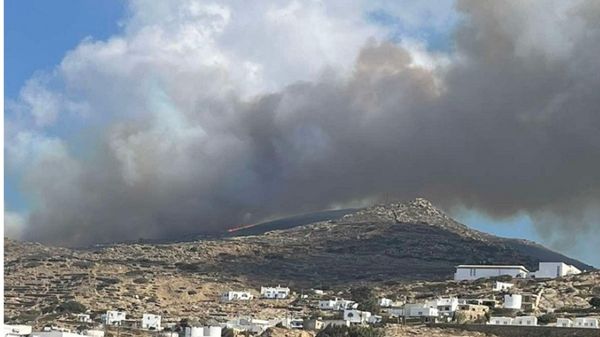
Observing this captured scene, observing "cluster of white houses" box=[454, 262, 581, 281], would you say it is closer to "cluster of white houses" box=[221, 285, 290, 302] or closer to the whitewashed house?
"cluster of white houses" box=[221, 285, 290, 302]

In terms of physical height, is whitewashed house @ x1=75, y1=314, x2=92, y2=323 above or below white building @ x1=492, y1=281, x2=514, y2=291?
below

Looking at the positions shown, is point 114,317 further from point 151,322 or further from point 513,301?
point 513,301

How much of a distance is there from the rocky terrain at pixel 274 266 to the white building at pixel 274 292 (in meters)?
5.73

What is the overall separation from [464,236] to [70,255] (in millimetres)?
60532

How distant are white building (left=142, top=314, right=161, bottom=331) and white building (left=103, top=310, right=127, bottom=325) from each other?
105 inches

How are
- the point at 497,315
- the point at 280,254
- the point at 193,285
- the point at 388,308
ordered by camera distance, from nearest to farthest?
the point at 497,315
the point at 388,308
the point at 193,285
the point at 280,254

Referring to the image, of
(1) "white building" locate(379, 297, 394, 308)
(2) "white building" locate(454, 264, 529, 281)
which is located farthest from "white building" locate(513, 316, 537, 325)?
(2) "white building" locate(454, 264, 529, 281)

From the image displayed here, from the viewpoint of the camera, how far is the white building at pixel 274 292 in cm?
12506

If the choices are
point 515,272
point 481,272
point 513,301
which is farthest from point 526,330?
point 481,272

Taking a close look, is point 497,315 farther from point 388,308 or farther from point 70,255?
point 70,255

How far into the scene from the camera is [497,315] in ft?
327

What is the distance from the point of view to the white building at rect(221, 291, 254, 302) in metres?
121

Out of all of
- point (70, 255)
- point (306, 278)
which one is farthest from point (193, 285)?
point (70, 255)

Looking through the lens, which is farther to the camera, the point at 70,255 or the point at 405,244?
the point at 405,244
